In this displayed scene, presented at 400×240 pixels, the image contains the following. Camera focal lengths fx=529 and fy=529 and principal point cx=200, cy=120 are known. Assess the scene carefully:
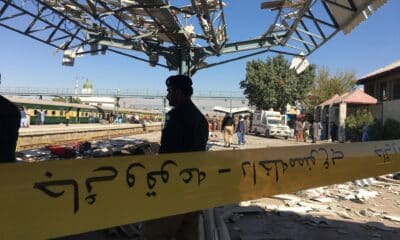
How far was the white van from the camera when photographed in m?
46.8

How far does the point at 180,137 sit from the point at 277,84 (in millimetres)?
62332

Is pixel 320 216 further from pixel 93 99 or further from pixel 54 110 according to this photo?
pixel 93 99

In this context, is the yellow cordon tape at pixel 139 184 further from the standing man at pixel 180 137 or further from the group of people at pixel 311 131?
the group of people at pixel 311 131

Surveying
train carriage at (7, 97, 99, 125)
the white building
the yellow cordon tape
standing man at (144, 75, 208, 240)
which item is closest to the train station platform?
train carriage at (7, 97, 99, 125)

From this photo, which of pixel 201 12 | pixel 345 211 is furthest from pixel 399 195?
pixel 201 12

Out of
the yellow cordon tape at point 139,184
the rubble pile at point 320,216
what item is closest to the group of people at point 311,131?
the rubble pile at point 320,216

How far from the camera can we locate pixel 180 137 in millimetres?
4230

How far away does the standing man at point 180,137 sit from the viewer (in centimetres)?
421

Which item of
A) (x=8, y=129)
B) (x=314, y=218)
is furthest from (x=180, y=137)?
(x=314, y=218)

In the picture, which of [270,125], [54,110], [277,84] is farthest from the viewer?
[277,84]

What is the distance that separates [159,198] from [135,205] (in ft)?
0.71

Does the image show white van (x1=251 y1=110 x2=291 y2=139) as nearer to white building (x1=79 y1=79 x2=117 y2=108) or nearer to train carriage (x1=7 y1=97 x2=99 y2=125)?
train carriage (x1=7 y1=97 x2=99 y2=125)

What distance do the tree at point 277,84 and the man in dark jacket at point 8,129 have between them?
62.6 meters

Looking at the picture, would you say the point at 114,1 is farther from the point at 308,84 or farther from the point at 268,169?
the point at 308,84
